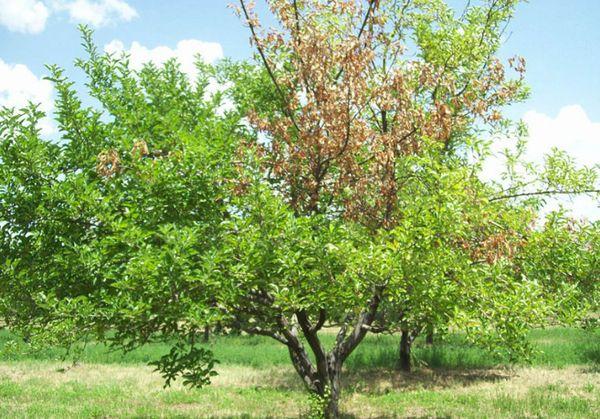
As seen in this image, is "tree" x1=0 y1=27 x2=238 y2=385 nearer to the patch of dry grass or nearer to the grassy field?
the grassy field

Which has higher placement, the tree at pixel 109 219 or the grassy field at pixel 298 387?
the tree at pixel 109 219

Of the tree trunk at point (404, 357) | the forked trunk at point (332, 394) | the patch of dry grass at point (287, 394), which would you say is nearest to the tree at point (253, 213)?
the forked trunk at point (332, 394)

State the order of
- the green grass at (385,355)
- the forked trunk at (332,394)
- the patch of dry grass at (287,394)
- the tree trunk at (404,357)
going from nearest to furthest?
the forked trunk at (332,394), the patch of dry grass at (287,394), the tree trunk at (404,357), the green grass at (385,355)

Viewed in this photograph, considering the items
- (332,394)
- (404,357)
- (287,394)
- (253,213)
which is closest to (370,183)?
(253,213)

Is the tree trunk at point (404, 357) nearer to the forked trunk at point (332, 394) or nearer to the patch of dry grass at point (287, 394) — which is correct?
the patch of dry grass at point (287, 394)

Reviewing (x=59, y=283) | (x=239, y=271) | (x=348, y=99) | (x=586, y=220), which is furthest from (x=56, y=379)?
(x=586, y=220)

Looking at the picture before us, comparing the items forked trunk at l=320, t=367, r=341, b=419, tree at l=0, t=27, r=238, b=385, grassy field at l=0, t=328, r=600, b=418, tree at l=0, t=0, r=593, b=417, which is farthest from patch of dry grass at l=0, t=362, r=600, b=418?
tree at l=0, t=27, r=238, b=385

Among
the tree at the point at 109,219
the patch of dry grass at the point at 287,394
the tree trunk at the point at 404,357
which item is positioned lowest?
the patch of dry grass at the point at 287,394

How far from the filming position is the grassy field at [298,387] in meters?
15.2

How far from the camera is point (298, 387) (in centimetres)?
1955

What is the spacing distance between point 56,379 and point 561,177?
58.5 feet

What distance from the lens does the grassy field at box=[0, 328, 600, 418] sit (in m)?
15.2

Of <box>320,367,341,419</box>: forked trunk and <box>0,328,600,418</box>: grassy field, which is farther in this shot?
<box>0,328,600,418</box>: grassy field

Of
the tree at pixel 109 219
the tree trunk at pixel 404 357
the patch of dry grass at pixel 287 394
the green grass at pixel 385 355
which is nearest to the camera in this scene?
the tree at pixel 109 219
